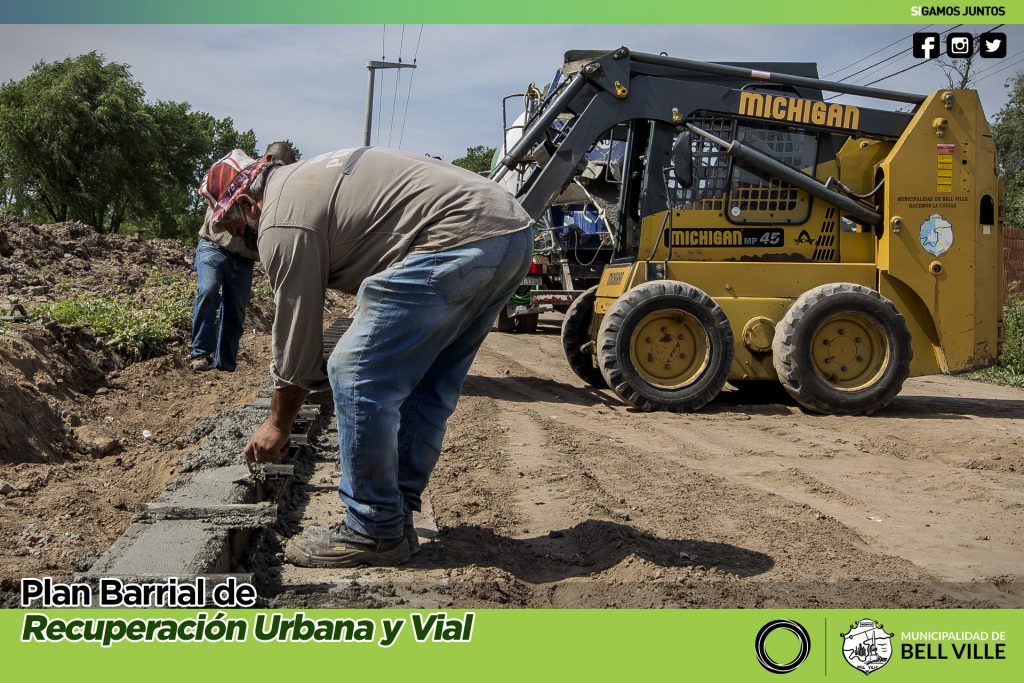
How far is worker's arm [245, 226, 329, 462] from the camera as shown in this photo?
3.28 meters

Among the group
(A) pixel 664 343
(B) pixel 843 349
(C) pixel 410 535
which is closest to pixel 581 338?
(A) pixel 664 343

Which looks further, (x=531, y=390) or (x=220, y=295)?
(x=531, y=390)

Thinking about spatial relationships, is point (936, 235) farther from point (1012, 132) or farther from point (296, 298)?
point (1012, 132)

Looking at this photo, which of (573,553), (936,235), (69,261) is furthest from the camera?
(69,261)

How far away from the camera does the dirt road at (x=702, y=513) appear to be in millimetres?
3508

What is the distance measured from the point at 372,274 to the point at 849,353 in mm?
6086

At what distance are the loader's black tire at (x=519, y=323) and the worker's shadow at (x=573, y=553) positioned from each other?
12039 mm

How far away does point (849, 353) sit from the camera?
8438 mm

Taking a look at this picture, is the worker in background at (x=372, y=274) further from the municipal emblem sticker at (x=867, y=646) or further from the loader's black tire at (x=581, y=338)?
the loader's black tire at (x=581, y=338)

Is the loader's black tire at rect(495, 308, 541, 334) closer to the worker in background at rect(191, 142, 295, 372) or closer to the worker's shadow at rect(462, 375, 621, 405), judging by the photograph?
the worker's shadow at rect(462, 375, 621, 405)

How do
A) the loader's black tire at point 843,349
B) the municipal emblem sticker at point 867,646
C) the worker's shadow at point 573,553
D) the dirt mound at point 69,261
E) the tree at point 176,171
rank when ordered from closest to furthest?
the municipal emblem sticker at point 867,646 → the worker's shadow at point 573,553 → the loader's black tire at point 843,349 → the dirt mound at point 69,261 → the tree at point 176,171

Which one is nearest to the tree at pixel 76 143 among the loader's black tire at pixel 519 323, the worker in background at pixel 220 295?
the loader's black tire at pixel 519 323

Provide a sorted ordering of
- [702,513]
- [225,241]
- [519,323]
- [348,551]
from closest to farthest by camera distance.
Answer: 1. [348,551]
2. [702,513]
3. [225,241]
4. [519,323]

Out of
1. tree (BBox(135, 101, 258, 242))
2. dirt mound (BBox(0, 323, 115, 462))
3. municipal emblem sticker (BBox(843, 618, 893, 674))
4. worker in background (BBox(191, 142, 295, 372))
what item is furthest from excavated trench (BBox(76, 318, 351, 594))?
tree (BBox(135, 101, 258, 242))
